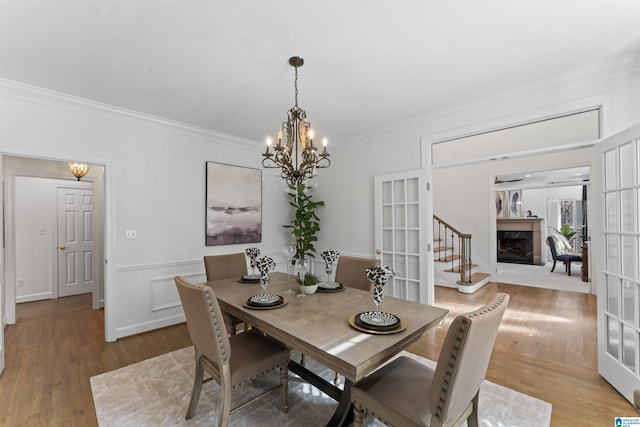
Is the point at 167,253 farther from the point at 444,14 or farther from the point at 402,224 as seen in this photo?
the point at 444,14

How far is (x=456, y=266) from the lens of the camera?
5926mm

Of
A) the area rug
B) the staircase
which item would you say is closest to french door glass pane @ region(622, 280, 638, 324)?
the area rug

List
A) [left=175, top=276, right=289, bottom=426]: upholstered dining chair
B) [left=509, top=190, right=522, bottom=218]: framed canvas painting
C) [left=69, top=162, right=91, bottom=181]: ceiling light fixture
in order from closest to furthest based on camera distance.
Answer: [left=175, top=276, right=289, bottom=426]: upholstered dining chair, [left=69, top=162, right=91, bottom=181]: ceiling light fixture, [left=509, top=190, right=522, bottom=218]: framed canvas painting

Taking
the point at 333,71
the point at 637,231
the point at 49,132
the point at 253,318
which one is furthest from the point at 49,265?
the point at 637,231

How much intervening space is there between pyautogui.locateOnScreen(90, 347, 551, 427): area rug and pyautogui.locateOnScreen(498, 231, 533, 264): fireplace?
25.4 ft

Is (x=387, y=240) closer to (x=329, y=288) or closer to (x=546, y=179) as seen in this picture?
(x=329, y=288)

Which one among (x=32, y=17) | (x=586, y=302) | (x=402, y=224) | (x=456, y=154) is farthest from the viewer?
(x=586, y=302)

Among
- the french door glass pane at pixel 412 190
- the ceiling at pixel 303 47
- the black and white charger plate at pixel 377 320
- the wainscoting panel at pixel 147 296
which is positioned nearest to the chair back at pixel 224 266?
the wainscoting panel at pixel 147 296

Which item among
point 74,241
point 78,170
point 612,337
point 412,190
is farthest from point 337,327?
point 74,241

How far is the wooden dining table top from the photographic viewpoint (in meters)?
1.27

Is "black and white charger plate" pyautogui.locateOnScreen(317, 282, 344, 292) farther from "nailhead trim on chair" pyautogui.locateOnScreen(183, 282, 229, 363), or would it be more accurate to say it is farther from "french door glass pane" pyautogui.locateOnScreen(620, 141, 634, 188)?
"french door glass pane" pyautogui.locateOnScreen(620, 141, 634, 188)

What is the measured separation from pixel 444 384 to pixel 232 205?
3.55m

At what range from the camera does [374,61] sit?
2.26 m

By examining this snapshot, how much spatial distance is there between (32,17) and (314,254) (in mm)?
4164
